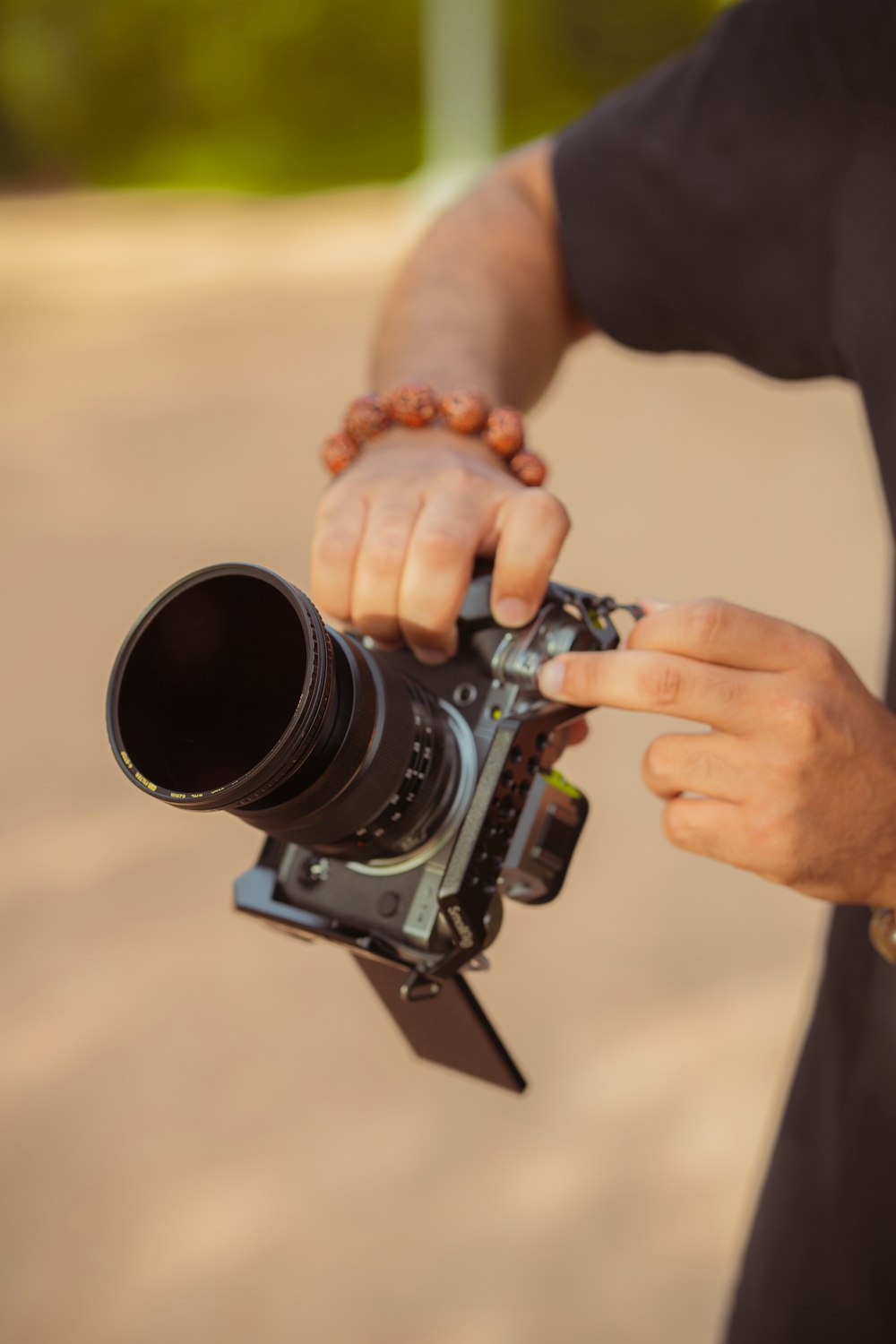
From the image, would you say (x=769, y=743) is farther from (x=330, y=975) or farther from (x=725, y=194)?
(x=330, y=975)

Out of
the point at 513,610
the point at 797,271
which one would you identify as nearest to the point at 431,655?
the point at 513,610

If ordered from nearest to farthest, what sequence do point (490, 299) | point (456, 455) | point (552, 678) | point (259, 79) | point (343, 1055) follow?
1. point (552, 678)
2. point (456, 455)
3. point (490, 299)
4. point (343, 1055)
5. point (259, 79)

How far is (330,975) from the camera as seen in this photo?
107 inches

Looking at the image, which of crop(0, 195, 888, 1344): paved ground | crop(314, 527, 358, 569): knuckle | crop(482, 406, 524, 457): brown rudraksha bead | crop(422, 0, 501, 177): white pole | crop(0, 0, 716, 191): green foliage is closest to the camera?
crop(314, 527, 358, 569): knuckle

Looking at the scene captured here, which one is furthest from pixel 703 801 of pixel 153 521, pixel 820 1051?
pixel 153 521

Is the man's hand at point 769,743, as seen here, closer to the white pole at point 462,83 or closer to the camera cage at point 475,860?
the camera cage at point 475,860

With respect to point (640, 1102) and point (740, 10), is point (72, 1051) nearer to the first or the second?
point (640, 1102)

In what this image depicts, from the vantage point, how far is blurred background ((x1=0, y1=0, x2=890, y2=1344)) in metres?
2.13

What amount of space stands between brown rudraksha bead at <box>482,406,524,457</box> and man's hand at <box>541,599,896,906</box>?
0.26 m

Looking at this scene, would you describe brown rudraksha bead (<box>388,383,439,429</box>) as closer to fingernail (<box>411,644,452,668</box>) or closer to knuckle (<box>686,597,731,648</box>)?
fingernail (<box>411,644,452,668</box>)

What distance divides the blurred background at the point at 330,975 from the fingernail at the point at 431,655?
136cm

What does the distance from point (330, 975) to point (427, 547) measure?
184cm

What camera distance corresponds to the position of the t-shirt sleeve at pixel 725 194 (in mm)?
1252

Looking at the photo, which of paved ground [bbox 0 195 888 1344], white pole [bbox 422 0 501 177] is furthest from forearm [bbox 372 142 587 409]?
white pole [bbox 422 0 501 177]
